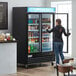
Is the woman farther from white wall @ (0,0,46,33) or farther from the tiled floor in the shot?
white wall @ (0,0,46,33)

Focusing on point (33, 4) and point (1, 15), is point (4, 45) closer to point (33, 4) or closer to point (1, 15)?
point (1, 15)

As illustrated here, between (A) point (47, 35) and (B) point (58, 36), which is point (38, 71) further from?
(A) point (47, 35)

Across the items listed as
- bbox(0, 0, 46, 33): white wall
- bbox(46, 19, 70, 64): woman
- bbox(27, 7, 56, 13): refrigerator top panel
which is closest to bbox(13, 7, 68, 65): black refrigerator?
bbox(27, 7, 56, 13): refrigerator top panel

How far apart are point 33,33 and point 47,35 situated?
0.71 meters

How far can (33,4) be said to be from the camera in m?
12.2

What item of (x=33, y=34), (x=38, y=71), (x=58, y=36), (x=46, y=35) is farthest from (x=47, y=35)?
(x=38, y=71)

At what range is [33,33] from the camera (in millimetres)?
11406

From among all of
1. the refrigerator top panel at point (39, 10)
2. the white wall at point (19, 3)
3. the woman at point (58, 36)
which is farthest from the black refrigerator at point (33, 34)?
the woman at point (58, 36)

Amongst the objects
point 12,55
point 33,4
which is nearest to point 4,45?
point 12,55

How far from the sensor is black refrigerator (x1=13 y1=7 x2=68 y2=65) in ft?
36.1

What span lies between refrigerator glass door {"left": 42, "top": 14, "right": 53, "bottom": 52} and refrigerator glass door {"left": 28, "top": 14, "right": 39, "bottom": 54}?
308mm

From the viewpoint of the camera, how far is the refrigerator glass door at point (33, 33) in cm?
1127

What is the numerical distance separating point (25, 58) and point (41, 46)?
37.0 inches

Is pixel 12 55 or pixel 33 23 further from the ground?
pixel 33 23
